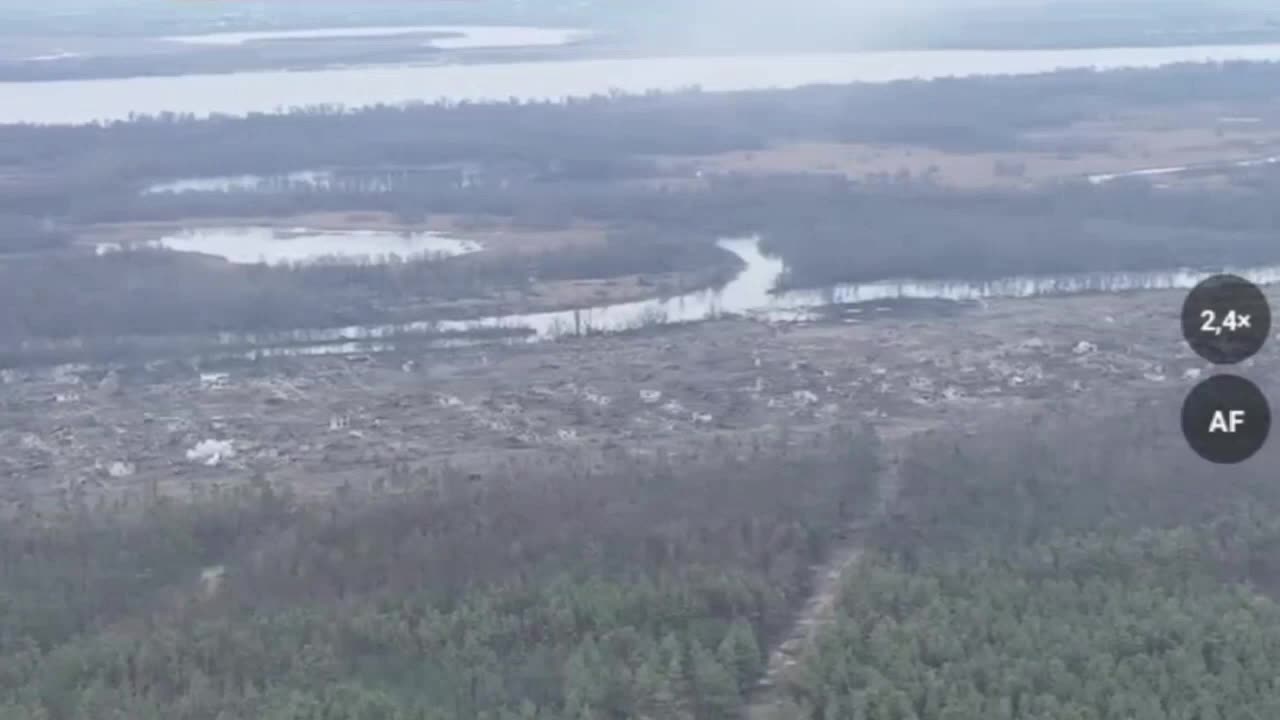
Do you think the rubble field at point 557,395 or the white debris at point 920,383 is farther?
the white debris at point 920,383

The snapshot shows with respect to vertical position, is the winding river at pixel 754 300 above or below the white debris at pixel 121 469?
above

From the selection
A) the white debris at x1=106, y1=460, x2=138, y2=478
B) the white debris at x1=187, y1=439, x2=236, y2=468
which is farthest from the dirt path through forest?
the white debris at x1=106, y1=460, x2=138, y2=478

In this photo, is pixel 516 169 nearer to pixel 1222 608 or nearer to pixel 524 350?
pixel 524 350

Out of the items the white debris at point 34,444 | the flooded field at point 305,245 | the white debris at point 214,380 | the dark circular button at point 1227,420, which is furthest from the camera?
the flooded field at point 305,245

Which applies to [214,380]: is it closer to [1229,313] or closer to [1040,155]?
[1229,313]

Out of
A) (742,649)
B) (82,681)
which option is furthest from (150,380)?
(742,649)

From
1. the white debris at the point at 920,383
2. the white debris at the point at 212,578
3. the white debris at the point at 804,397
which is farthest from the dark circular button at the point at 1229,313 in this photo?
the white debris at the point at 920,383

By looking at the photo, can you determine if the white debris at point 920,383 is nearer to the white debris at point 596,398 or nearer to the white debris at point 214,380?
the white debris at point 596,398
